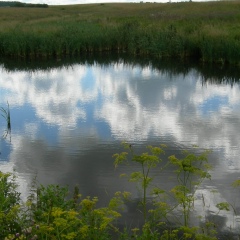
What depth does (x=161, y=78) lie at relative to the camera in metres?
11.1

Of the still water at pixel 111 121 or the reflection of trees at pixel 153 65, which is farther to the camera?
the reflection of trees at pixel 153 65

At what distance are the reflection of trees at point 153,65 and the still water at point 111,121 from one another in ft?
0.15

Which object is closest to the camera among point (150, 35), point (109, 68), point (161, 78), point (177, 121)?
point (177, 121)

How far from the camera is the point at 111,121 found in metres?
7.07

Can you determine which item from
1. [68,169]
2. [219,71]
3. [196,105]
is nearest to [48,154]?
[68,169]

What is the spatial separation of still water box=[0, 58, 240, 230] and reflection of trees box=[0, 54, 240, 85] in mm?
47

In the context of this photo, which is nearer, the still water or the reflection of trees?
the still water

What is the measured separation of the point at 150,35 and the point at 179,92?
549 centimetres

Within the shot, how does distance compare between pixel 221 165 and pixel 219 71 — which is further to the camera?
pixel 219 71

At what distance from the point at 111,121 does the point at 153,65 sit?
6.23 metres

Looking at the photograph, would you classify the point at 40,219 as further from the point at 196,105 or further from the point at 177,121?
the point at 196,105

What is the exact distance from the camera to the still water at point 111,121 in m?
4.60

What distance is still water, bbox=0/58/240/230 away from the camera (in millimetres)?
4602

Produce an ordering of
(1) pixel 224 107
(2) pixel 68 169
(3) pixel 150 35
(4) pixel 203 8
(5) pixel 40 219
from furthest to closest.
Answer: (4) pixel 203 8 → (3) pixel 150 35 → (1) pixel 224 107 → (2) pixel 68 169 → (5) pixel 40 219
